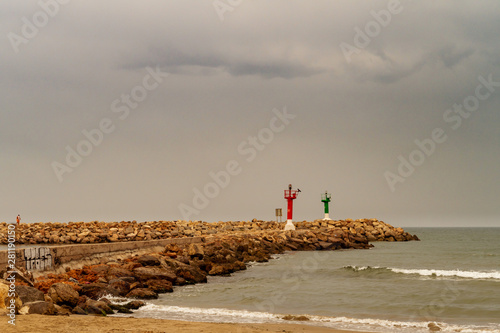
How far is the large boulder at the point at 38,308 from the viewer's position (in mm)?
9823

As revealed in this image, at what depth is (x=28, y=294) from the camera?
1064 cm

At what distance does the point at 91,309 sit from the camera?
11.6 m

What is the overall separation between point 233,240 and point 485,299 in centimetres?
1606

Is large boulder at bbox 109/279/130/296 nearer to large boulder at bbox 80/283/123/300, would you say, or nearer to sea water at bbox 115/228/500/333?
large boulder at bbox 80/283/123/300

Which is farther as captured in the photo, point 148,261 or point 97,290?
point 148,261

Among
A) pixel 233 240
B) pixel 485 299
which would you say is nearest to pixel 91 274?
pixel 485 299

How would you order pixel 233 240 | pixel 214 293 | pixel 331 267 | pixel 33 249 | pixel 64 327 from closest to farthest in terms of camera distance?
pixel 64 327 < pixel 33 249 < pixel 214 293 < pixel 331 267 < pixel 233 240

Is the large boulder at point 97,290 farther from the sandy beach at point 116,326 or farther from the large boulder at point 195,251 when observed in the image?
the large boulder at point 195,251

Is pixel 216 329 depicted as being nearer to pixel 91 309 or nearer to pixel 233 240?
pixel 91 309

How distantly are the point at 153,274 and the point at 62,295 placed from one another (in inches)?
202

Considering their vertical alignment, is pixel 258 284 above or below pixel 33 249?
below

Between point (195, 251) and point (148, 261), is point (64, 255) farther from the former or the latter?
point (195, 251)

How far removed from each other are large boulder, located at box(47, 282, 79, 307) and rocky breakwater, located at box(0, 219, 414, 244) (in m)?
20.2

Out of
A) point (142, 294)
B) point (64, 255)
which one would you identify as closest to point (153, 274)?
point (142, 294)
